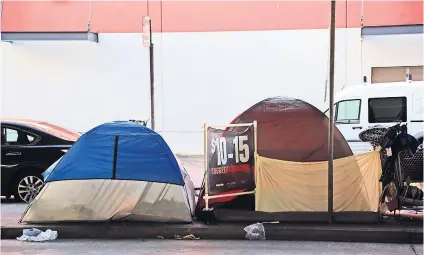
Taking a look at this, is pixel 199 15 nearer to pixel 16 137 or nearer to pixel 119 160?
pixel 16 137

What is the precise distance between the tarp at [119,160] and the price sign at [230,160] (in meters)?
0.50

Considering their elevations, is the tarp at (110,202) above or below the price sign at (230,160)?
below

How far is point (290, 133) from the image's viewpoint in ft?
27.0

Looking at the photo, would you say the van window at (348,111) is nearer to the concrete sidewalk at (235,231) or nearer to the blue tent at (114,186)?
the concrete sidewalk at (235,231)

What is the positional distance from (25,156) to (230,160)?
14.0ft

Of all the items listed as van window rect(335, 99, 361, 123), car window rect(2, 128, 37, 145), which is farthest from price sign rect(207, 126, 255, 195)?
van window rect(335, 99, 361, 123)

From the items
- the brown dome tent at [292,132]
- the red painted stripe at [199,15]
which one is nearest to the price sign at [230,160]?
the brown dome tent at [292,132]

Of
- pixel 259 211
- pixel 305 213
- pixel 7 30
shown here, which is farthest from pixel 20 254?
pixel 7 30

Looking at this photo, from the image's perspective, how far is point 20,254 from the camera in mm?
6719

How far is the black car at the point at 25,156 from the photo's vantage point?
10.1 metres

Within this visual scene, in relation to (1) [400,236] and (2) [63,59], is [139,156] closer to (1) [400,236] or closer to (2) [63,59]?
(1) [400,236]

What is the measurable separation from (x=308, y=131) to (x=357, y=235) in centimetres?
172

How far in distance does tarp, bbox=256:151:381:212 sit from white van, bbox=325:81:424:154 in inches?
165

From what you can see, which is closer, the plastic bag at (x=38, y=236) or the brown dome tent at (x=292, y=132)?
the plastic bag at (x=38, y=236)
